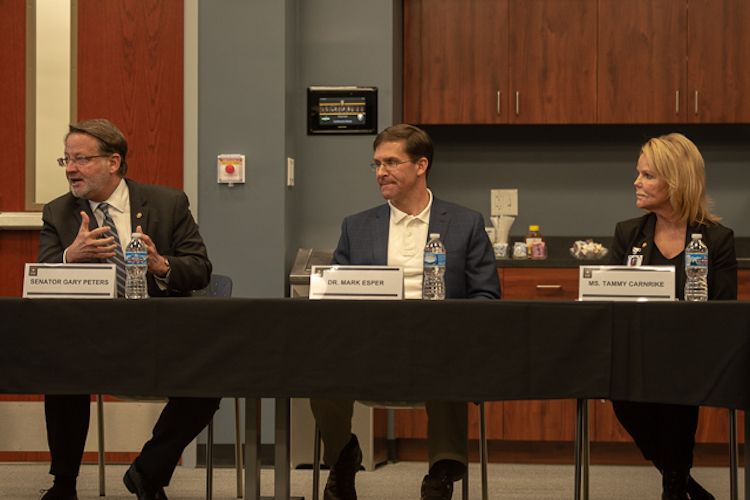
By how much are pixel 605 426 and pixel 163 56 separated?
2623mm

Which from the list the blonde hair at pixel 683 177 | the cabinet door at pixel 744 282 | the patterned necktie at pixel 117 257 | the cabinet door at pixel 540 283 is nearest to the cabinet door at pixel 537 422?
the cabinet door at pixel 540 283

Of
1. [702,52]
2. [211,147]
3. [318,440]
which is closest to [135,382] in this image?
[318,440]

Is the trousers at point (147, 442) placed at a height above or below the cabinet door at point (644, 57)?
below

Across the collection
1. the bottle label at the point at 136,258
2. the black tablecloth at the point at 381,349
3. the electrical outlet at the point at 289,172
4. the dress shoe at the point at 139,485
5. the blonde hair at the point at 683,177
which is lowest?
the dress shoe at the point at 139,485

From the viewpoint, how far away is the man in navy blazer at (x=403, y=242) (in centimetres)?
216

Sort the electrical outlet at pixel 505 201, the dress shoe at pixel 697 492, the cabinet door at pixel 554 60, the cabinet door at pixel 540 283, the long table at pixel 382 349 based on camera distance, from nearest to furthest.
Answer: the long table at pixel 382 349 < the dress shoe at pixel 697 492 < the cabinet door at pixel 540 283 < the cabinet door at pixel 554 60 < the electrical outlet at pixel 505 201

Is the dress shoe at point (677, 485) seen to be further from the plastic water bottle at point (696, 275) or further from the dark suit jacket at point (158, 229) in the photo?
the dark suit jacket at point (158, 229)

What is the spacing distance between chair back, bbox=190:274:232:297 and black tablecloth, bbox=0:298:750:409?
0.80m

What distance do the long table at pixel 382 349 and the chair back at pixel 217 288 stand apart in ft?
2.62

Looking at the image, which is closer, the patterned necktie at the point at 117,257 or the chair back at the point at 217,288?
the patterned necktie at the point at 117,257

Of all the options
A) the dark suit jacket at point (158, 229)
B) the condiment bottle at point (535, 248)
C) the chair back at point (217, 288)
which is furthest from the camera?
the condiment bottle at point (535, 248)

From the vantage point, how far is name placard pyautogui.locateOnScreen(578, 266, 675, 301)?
168 centimetres

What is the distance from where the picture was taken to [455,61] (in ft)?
11.8

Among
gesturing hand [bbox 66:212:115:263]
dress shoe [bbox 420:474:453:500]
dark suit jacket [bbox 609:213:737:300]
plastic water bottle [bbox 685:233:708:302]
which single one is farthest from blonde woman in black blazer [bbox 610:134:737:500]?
gesturing hand [bbox 66:212:115:263]
